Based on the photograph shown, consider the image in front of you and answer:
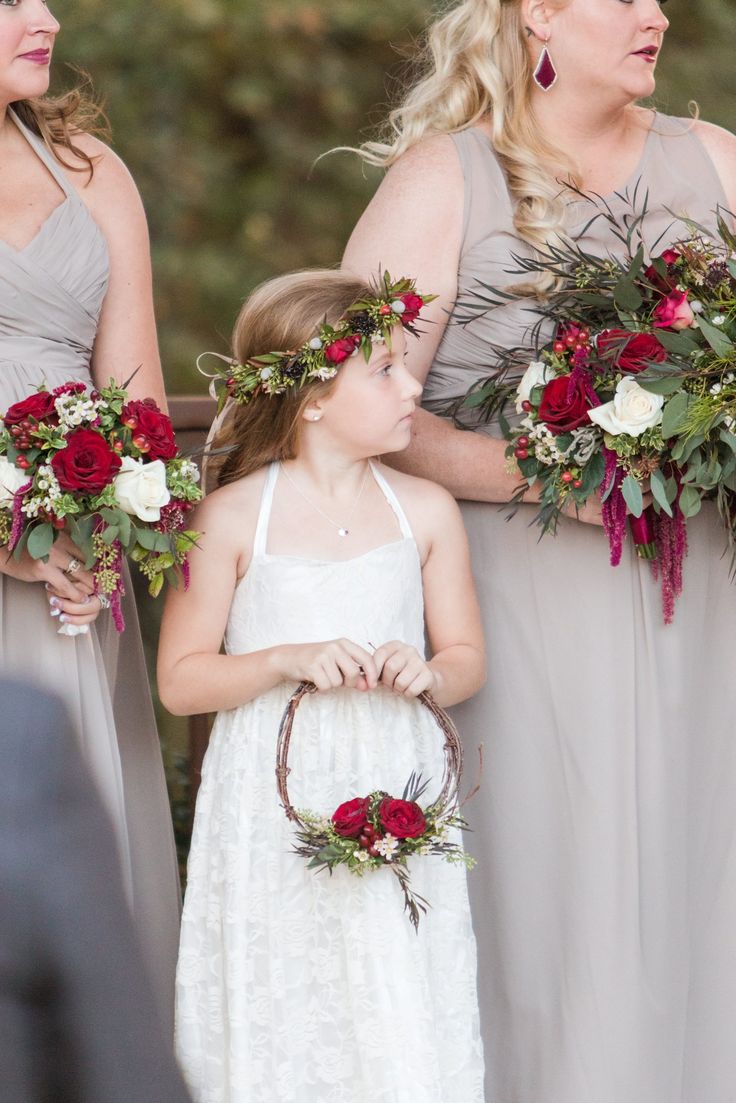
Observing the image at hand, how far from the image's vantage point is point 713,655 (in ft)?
10.4

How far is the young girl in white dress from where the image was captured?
272cm

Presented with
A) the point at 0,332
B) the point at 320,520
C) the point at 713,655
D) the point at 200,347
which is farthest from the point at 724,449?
the point at 200,347

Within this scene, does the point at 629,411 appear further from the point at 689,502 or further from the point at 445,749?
the point at 445,749

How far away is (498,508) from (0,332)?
1.07 meters

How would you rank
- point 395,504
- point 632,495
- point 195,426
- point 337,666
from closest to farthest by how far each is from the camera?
point 337,666, point 632,495, point 395,504, point 195,426

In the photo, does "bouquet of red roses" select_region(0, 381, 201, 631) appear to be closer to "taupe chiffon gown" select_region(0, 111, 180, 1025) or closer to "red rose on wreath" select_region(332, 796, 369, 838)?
"taupe chiffon gown" select_region(0, 111, 180, 1025)

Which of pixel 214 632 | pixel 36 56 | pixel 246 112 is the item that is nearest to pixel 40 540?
pixel 214 632

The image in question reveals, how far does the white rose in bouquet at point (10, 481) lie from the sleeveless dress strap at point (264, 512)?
0.47 meters

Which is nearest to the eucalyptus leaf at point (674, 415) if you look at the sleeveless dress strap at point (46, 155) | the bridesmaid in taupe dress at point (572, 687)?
the bridesmaid in taupe dress at point (572, 687)

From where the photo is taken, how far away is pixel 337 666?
267 centimetres

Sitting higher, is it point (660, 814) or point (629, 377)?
point (629, 377)

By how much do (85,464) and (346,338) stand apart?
0.57m

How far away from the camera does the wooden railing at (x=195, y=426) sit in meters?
4.14

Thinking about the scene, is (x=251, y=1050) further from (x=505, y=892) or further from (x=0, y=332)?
(x=0, y=332)
